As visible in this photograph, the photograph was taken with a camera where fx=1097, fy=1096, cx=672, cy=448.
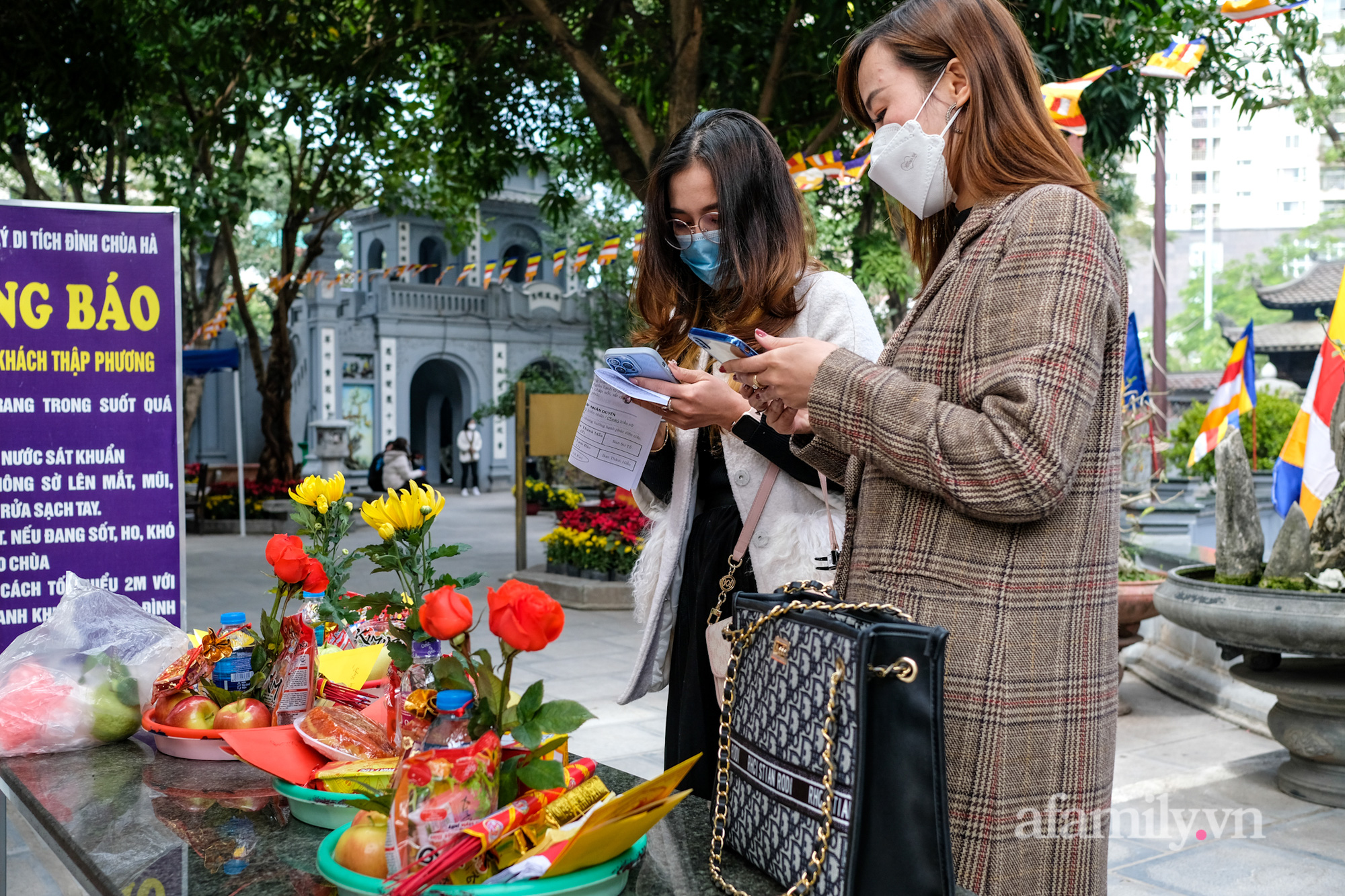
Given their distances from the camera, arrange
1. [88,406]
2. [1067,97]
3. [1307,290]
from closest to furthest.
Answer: [88,406]
[1067,97]
[1307,290]

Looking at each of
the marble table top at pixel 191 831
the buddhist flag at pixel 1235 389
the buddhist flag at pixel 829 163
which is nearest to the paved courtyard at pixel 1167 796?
the marble table top at pixel 191 831

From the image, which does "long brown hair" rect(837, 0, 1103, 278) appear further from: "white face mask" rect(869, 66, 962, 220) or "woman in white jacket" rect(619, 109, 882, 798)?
"woman in white jacket" rect(619, 109, 882, 798)

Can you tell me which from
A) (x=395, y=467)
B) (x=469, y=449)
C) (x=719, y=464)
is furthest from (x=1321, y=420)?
(x=469, y=449)

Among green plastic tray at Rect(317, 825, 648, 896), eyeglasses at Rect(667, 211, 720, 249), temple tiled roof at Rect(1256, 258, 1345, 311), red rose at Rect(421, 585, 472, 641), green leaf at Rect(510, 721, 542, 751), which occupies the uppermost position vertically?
temple tiled roof at Rect(1256, 258, 1345, 311)

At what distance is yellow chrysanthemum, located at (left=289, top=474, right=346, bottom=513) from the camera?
A: 6.31 feet

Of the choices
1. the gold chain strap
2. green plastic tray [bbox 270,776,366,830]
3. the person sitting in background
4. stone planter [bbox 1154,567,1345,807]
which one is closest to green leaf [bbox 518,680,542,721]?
the gold chain strap

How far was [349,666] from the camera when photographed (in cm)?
206

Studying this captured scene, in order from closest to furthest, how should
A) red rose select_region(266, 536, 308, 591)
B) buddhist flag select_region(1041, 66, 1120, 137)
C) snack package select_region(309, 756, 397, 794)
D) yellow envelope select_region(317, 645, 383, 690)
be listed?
snack package select_region(309, 756, 397, 794), red rose select_region(266, 536, 308, 591), yellow envelope select_region(317, 645, 383, 690), buddhist flag select_region(1041, 66, 1120, 137)

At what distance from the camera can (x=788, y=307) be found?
2.09 meters

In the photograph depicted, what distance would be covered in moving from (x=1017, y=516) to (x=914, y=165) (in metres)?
0.54

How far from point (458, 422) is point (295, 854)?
1108 inches

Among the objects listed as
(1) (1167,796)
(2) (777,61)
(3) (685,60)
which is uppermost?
(2) (777,61)

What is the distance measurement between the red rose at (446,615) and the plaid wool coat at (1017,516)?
48 centimetres

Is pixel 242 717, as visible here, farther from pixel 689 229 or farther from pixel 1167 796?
pixel 1167 796
